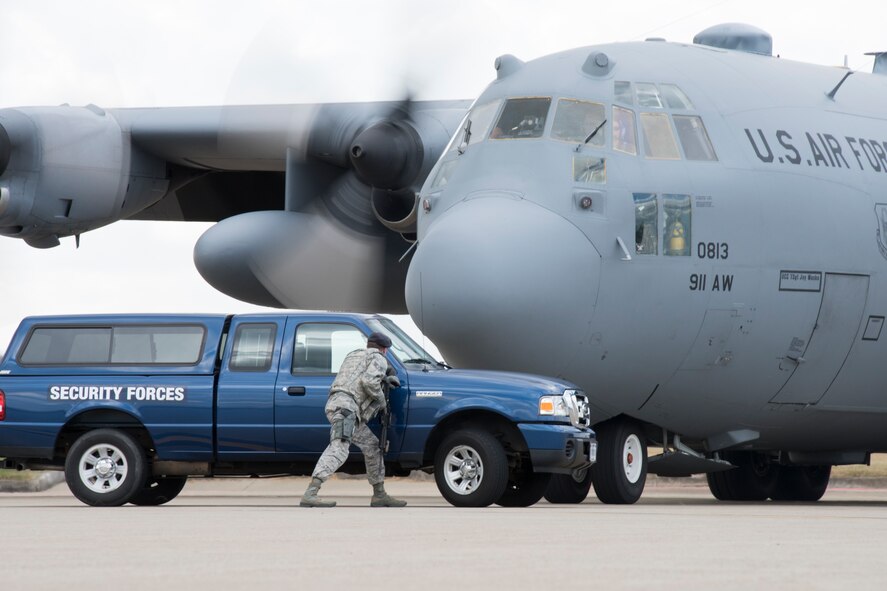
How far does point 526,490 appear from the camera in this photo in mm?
12891

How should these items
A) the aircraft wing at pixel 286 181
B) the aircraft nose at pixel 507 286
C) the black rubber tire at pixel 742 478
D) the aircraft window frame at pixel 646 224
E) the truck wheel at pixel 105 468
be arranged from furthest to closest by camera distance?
Answer: the black rubber tire at pixel 742 478 < the aircraft wing at pixel 286 181 < the aircraft window frame at pixel 646 224 < the truck wheel at pixel 105 468 < the aircraft nose at pixel 507 286

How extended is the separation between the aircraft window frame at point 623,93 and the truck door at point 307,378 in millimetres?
3265

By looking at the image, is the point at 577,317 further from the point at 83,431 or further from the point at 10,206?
the point at 10,206

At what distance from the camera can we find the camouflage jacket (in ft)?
39.8

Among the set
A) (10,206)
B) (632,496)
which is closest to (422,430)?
(632,496)

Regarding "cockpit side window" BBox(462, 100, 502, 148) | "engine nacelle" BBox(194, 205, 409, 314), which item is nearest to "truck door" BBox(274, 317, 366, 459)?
"cockpit side window" BBox(462, 100, 502, 148)

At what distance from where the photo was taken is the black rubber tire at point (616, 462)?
45.1 ft

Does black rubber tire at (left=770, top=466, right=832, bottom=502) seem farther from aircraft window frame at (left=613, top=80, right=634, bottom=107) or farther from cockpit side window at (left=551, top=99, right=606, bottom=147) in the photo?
cockpit side window at (left=551, top=99, right=606, bottom=147)

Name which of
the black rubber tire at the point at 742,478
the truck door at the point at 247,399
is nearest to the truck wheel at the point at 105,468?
the truck door at the point at 247,399

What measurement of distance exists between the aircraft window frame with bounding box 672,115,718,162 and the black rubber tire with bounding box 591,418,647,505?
2488 millimetres

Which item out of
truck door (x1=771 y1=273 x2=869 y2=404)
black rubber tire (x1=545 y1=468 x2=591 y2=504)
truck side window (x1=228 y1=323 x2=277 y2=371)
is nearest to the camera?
truck side window (x1=228 y1=323 x2=277 y2=371)

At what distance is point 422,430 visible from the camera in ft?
41.1

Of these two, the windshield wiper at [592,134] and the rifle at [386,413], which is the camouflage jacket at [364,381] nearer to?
the rifle at [386,413]

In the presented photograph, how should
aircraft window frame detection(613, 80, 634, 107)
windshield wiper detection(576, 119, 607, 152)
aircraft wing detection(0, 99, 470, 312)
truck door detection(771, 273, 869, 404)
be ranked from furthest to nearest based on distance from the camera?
aircraft wing detection(0, 99, 470, 312), truck door detection(771, 273, 869, 404), aircraft window frame detection(613, 80, 634, 107), windshield wiper detection(576, 119, 607, 152)
